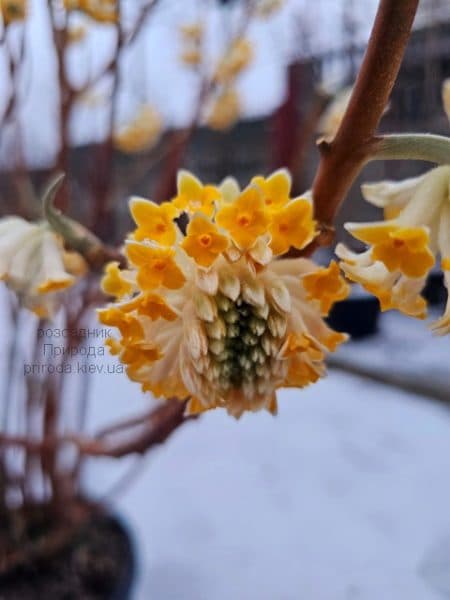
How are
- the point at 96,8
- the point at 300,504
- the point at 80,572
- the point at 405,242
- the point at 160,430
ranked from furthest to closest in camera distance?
the point at 300,504 → the point at 80,572 → the point at 96,8 → the point at 160,430 → the point at 405,242

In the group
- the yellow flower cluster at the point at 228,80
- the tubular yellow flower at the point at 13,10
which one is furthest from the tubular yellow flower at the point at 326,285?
the yellow flower cluster at the point at 228,80

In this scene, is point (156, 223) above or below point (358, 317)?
above

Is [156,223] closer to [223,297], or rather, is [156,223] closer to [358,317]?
[223,297]

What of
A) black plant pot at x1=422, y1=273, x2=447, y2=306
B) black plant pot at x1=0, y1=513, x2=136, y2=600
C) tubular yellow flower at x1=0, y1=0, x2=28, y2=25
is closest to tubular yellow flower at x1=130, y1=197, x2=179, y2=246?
black plant pot at x1=422, y1=273, x2=447, y2=306

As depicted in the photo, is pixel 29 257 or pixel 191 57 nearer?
pixel 29 257

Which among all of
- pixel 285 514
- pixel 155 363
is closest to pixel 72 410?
pixel 285 514

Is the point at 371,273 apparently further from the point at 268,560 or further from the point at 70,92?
the point at 268,560

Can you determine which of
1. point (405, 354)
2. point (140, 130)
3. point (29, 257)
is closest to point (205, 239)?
point (29, 257)
